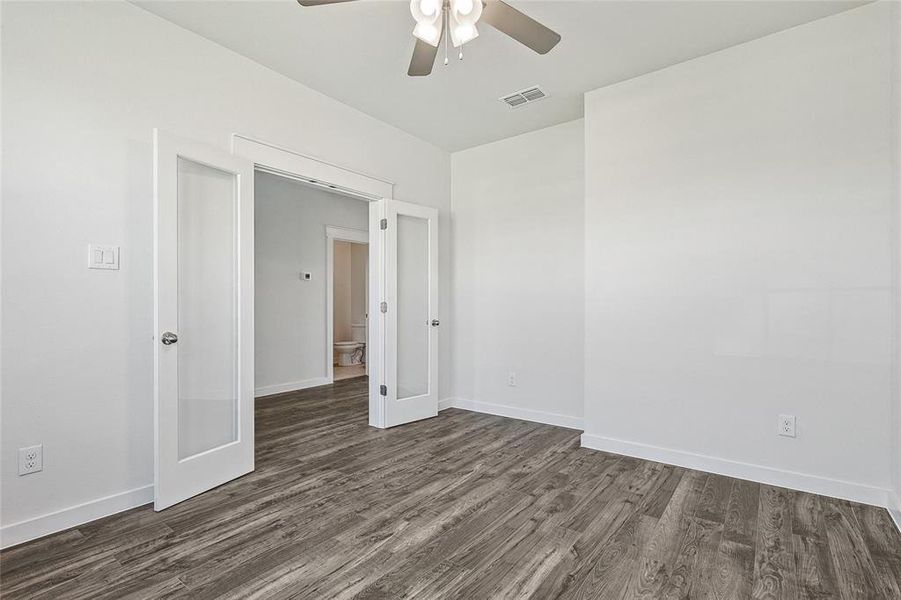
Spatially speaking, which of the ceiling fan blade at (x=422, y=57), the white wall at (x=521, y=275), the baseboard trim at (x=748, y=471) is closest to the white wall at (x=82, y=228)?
the ceiling fan blade at (x=422, y=57)

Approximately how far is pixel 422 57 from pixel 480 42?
→ 0.76m

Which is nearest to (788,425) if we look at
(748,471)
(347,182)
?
(748,471)

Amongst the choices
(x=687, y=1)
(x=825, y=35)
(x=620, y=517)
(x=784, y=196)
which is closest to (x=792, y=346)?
(x=784, y=196)

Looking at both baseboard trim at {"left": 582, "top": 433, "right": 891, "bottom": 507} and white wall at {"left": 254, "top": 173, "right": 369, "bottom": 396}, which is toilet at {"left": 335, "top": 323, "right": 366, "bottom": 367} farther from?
baseboard trim at {"left": 582, "top": 433, "right": 891, "bottom": 507}

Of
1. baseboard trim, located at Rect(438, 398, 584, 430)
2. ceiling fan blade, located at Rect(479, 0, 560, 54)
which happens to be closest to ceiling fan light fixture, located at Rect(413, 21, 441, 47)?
ceiling fan blade, located at Rect(479, 0, 560, 54)

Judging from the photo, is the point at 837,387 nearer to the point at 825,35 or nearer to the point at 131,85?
the point at 825,35

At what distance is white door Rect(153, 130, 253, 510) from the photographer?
94.3 inches

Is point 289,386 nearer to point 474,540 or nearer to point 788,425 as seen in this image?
point 474,540

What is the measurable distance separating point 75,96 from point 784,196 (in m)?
4.08

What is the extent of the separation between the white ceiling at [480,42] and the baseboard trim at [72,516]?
2.75m

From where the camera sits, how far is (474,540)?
6.80ft

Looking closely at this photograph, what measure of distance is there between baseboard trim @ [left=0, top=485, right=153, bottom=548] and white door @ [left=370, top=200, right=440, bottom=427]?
6.17 ft

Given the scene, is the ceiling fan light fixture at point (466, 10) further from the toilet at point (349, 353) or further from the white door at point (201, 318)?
the toilet at point (349, 353)

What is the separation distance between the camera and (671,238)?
3105 millimetres
